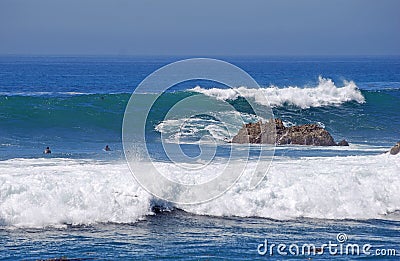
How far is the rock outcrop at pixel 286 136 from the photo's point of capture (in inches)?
962

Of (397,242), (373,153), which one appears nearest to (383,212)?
(397,242)

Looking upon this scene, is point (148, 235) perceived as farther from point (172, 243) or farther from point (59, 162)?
point (59, 162)

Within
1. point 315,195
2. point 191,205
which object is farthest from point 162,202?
point 315,195

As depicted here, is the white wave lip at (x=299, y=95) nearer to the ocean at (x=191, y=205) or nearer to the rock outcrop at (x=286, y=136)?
the ocean at (x=191, y=205)

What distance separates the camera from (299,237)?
13359 millimetres

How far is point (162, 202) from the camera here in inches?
625

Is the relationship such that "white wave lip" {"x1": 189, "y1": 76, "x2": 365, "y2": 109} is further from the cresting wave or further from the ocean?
the cresting wave

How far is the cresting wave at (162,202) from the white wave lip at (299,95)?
18.7 m

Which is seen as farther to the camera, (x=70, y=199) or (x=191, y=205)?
(x=191, y=205)

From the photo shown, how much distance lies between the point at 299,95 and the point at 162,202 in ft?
75.0

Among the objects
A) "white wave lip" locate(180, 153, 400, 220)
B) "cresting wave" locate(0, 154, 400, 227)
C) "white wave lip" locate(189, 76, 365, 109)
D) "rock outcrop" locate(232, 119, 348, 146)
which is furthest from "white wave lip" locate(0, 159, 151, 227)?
"white wave lip" locate(189, 76, 365, 109)

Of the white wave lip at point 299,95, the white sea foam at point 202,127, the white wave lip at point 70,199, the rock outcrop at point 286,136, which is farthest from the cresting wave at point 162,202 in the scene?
the white wave lip at point 299,95

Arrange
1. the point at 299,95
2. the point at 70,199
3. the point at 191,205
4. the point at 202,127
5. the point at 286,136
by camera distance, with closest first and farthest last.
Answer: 1. the point at 70,199
2. the point at 191,205
3. the point at 286,136
4. the point at 202,127
5. the point at 299,95

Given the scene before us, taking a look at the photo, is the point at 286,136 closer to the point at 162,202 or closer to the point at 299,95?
the point at 162,202
